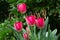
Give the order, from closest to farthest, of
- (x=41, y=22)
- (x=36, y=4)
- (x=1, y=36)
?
1. (x=41, y=22)
2. (x=1, y=36)
3. (x=36, y=4)

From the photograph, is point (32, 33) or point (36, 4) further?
point (36, 4)

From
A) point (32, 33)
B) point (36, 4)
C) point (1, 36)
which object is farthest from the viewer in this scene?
point (36, 4)

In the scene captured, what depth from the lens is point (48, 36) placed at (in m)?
2.92

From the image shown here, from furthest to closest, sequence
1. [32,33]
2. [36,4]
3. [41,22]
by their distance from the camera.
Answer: [36,4], [32,33], [41,22]

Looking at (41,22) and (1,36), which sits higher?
(41,22)

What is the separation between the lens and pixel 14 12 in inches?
194

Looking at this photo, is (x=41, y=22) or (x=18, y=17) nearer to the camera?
(x=41, y=22)

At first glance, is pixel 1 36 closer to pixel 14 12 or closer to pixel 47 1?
pixel 14 12

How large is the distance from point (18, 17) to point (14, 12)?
0.12 metres

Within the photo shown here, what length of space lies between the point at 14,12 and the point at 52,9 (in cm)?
77

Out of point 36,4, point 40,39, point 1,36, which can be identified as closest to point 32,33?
point 40,39

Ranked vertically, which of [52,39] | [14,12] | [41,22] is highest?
[41,22]

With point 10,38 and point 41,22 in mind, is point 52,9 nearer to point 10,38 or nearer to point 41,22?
point 10,38

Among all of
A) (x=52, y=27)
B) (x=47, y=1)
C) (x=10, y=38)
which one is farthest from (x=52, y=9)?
(x=10, y=38)
